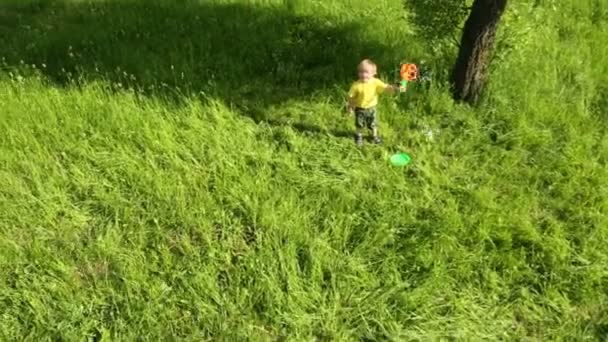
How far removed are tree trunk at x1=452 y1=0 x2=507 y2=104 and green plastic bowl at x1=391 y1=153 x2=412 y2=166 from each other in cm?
94

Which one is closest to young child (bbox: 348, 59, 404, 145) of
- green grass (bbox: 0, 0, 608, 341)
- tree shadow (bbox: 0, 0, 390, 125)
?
green grass (bbox: 0, 0, 608, 341)

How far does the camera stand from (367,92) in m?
4.48

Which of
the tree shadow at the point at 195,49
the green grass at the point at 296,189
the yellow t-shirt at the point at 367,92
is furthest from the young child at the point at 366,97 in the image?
the tree shadow at the point at 195,49

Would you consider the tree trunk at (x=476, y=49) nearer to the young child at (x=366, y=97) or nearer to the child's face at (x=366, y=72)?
the young child at (x=366, y=97)

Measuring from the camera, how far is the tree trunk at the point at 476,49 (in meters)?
4.55

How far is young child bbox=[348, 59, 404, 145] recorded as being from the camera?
4414mm

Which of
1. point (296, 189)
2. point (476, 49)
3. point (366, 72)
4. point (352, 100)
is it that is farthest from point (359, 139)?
point (476, 49)

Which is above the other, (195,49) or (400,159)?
(195,49)

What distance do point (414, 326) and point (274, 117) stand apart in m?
2.38

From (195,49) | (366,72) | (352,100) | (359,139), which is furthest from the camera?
(195,49)

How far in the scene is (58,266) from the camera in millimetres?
3721

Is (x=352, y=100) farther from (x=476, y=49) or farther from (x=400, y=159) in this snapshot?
(x=476, y=49)

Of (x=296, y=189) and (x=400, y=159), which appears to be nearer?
(x=296, y=189)

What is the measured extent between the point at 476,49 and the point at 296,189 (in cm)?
203
